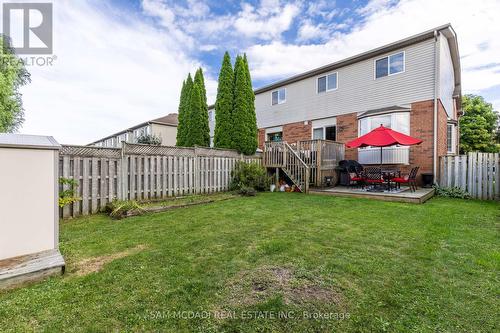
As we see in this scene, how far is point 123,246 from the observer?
3496mm

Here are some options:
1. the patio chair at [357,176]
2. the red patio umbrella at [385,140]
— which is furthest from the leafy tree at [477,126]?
the red patio umbrella at [385,140]

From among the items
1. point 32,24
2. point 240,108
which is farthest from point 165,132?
point 32,24

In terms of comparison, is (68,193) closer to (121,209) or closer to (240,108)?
(121,209)

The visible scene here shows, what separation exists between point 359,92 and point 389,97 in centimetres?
155

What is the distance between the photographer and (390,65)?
36.9 ft

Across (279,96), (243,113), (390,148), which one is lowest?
(390,148)

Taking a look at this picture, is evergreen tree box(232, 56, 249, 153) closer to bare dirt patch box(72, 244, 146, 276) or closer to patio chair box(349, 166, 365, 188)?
patio chair box(349, 166, 365, 188)

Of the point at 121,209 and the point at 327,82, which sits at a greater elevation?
the point at 327,82

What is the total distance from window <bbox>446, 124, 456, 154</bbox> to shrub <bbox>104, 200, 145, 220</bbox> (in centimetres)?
1509

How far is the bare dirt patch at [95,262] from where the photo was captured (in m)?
2.69

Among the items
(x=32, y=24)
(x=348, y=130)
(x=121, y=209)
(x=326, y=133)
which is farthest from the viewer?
(x=326, y=133)

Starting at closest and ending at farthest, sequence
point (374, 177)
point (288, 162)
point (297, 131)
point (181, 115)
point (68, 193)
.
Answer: point (68, 193) < point (374, 177) < point (288, 162) < point (297, 131) < point (181, 115)

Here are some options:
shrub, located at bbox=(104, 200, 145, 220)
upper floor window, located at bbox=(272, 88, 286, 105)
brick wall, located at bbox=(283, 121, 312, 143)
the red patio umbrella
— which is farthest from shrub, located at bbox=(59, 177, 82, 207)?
upper floor window, located at bbox=(272, 88, 286, 105)

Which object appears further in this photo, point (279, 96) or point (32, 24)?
point (279, 96)
